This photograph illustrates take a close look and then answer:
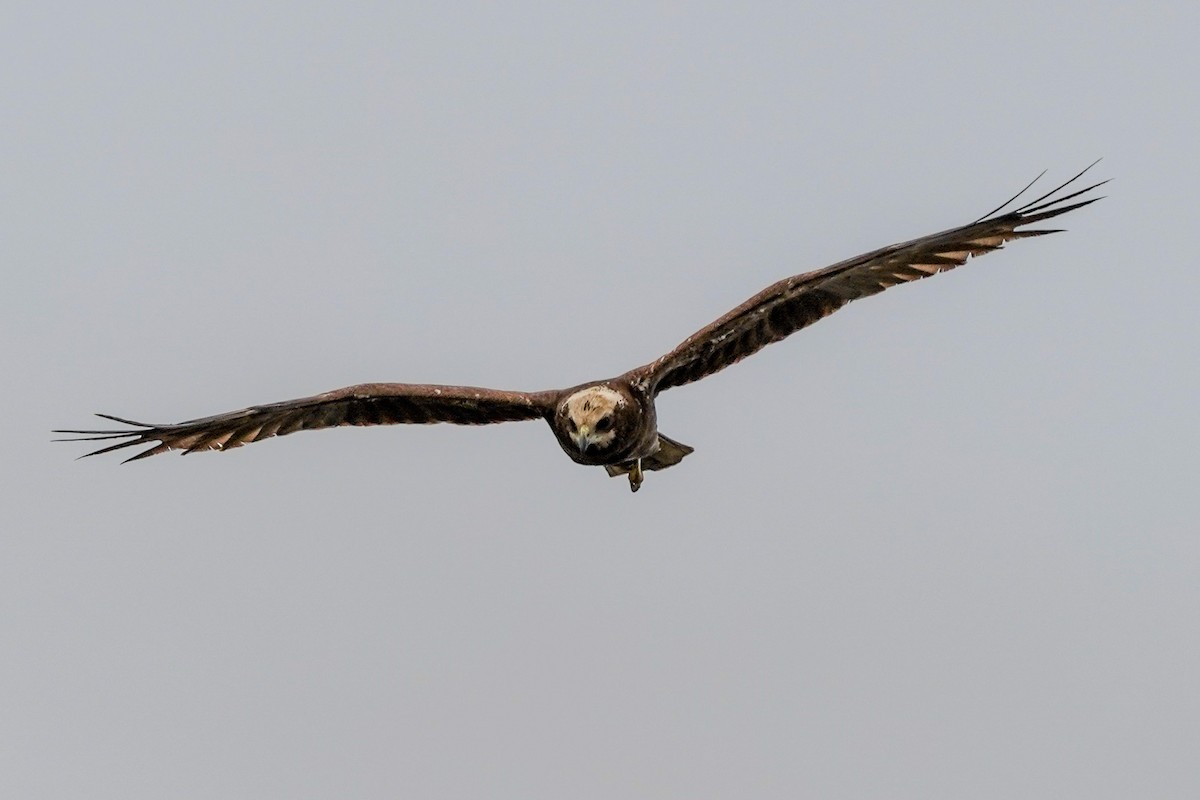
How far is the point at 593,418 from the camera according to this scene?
14.5 metres

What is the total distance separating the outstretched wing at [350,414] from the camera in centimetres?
1534

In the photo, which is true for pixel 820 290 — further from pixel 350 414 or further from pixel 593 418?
pixel 350 414

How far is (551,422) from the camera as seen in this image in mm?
15070

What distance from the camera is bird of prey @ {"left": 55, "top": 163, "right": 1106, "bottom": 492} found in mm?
14305

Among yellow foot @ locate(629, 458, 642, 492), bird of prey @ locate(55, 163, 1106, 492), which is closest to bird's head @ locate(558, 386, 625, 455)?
bird of prey @ locate(55, 163, 1106, 492)

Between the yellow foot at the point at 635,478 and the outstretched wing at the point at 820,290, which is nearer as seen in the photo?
the outstretched wing at the point at 820,290

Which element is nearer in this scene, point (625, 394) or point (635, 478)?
point (625, 394)

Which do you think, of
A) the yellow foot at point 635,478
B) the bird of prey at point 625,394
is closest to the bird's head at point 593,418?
the bird of prey at point 625,394

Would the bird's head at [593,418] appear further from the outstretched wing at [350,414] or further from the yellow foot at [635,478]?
the yellow foot at [635,478]

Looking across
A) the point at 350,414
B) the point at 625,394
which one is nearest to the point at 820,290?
the point at 625,394

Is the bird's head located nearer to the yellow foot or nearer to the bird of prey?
the bird of prey

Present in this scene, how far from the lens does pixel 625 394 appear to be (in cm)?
1471

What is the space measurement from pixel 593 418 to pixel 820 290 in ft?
7.17

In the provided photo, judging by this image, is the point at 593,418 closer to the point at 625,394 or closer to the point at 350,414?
the point at 625,394
